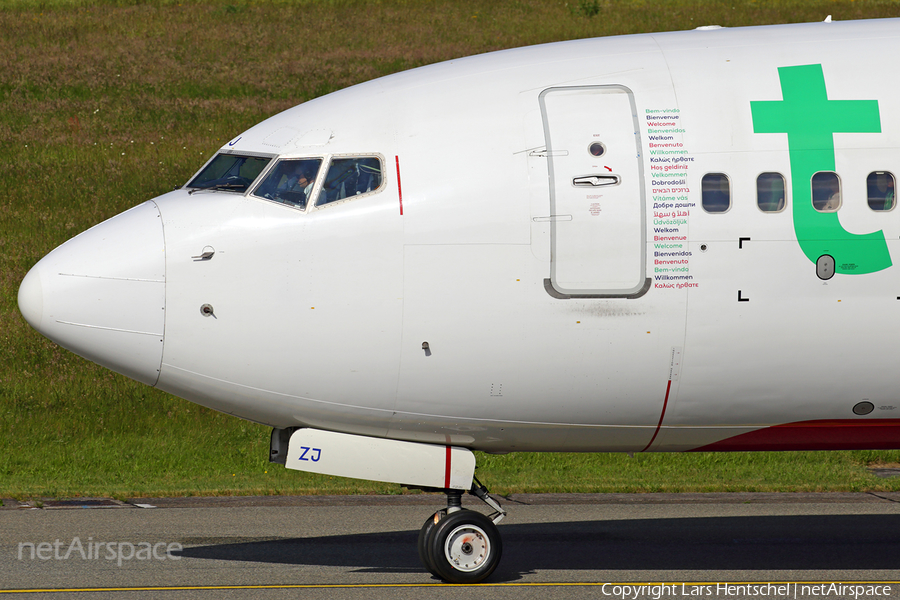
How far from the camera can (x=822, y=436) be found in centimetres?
970

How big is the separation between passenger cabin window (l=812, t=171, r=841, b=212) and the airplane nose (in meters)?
5.75

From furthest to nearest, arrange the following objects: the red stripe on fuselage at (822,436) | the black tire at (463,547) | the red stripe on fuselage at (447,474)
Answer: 1. the black tire at (463,547)
2. the red stripe on fuselage at (447,474)
3. the red stripe on fuselage at (822,436)

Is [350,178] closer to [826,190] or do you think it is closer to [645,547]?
[826,190]

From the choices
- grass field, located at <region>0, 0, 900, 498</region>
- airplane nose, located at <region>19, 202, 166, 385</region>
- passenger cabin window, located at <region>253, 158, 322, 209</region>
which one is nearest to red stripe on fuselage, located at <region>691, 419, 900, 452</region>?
passenger cabin window, located at <region>253, 158, 322, 209</region>

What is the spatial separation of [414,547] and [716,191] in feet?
18.2

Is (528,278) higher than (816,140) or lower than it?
lower

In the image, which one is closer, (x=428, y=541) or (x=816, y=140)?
(x=816, y=140)

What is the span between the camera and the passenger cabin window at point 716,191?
9.07 m

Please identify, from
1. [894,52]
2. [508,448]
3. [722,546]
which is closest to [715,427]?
[508,448]

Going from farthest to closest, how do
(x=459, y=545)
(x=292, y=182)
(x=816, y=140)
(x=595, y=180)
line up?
(x=459, y=545) < (x=292, y=182) < (x=816, y=140) < (x=595, y=180)

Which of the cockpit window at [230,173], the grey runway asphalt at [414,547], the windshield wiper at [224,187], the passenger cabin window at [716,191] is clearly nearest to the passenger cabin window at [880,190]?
the passenger cabin window at [716,191]

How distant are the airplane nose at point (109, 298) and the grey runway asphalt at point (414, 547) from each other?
2.61 metres

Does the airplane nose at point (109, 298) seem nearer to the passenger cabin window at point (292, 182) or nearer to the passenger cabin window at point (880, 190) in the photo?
the passenger cabin window at point (292, 182)

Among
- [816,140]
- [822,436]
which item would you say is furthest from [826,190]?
[822,436]
